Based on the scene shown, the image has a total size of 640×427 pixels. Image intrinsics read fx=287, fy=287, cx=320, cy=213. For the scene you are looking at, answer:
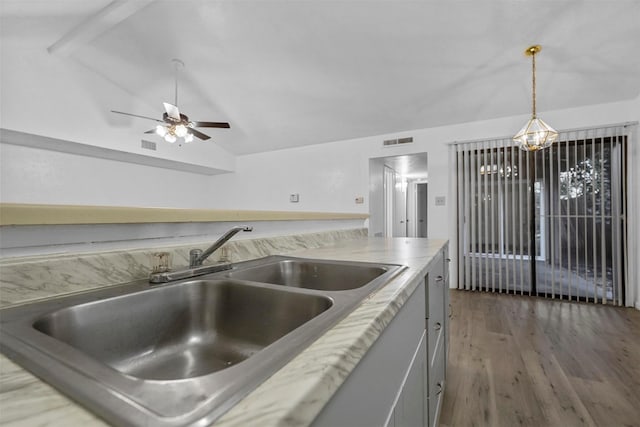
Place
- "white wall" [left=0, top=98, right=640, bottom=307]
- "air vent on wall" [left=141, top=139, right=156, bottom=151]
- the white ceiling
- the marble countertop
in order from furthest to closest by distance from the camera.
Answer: "air vent on wall" [left=141, top=139, right=156, bottom=151] → "white wall" [left=0, top=98, right=640, bottom=307] → the white ceiling → the marble countertop

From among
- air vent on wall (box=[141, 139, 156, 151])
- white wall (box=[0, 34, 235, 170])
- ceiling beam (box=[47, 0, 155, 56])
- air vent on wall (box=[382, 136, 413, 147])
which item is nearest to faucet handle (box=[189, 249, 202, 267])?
ceiling beam (box=[47, 0, 155, 56])

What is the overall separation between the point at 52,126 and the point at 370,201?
4367 millimetres

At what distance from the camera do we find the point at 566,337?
7.59 feet

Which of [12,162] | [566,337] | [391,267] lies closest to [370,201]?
[566,337]

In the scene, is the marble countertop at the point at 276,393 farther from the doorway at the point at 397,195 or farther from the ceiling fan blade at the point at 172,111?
the doorway at the point at 397,195

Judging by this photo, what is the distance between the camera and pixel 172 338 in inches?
29.2

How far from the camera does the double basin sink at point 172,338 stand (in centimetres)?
29

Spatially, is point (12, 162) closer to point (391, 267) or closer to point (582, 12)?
point (391, 267)

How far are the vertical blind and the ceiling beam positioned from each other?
4.11m

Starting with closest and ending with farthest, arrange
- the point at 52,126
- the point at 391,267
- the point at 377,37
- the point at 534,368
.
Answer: the point at 391,267 < the point at 534,368 < the point at 377,37 < the point at 52,126

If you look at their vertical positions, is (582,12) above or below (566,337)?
Result: above

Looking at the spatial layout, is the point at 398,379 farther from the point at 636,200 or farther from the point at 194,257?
→ the point at 636,200

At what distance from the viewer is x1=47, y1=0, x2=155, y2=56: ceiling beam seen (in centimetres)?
291

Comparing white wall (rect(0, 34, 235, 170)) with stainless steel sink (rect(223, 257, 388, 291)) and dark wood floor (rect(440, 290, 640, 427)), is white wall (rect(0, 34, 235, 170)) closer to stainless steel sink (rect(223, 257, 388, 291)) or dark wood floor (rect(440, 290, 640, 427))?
stainless steel sink (rect(223, 257, 388, 291))
